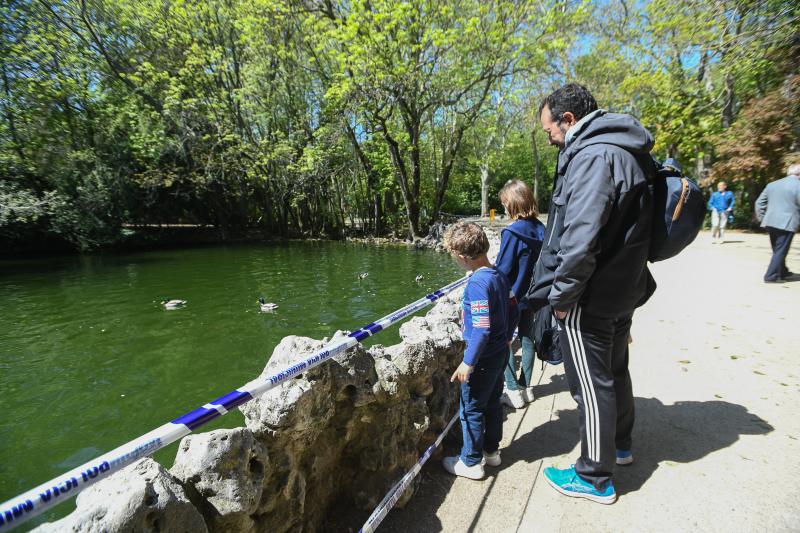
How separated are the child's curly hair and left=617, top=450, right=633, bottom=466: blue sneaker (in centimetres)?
166

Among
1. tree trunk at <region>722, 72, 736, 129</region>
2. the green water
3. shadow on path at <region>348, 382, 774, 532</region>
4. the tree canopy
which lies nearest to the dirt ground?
shadow on path at <region>348, 382, 774, 532</region>

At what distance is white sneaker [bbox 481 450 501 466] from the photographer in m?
2.97

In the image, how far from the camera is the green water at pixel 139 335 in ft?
17.3

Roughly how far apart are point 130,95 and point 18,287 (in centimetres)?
1522

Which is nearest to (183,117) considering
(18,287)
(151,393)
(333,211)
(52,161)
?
(52,161)

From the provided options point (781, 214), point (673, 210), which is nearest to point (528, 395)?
point (673, 210)

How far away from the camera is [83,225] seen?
22.6 meters

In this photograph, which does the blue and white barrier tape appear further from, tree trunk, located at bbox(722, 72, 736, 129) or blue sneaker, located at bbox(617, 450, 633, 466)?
tree trunk, located at bbox(722, 72, 736, 129)

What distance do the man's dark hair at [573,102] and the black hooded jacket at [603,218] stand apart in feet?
0.51

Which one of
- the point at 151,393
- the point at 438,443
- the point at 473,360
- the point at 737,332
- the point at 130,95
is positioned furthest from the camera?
the point at 130,95

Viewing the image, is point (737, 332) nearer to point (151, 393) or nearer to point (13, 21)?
point (151, 393)

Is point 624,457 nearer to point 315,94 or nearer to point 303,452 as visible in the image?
point 303,452

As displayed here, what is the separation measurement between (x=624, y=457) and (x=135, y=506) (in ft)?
9.34

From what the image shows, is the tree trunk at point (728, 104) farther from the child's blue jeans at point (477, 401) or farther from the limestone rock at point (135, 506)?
the limestone rock at point (135, 506)
